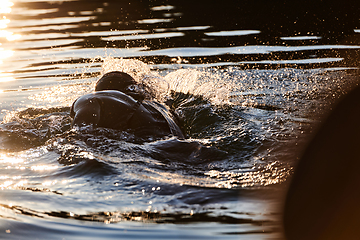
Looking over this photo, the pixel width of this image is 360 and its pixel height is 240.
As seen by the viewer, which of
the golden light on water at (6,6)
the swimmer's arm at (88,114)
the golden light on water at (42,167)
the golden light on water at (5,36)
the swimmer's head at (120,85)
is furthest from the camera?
the golden light on water at (6,6)

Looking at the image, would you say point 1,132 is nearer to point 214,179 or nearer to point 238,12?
point 214,179

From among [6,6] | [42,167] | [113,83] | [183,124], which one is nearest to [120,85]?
[113,83]

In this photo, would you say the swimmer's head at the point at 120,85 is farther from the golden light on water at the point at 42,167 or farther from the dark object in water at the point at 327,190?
the dark object in water at the point at 327,190

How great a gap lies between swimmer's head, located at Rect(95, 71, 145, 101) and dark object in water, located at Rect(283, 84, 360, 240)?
224 cm

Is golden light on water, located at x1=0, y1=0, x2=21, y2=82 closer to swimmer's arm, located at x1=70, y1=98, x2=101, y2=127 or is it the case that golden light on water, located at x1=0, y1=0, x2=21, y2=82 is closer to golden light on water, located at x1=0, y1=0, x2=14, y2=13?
golden light on water, located at x1=0, y1=0, x2=14, y2=13

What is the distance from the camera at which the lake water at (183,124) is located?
119 inches

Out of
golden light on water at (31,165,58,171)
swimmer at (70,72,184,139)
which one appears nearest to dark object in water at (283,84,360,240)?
swimmer at (70,72,184,139)

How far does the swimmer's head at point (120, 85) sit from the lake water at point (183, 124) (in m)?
0.81

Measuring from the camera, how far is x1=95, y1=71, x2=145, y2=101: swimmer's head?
195 inches

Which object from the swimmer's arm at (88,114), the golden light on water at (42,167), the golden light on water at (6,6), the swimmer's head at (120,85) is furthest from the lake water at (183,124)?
the golden light on water at (6,6)

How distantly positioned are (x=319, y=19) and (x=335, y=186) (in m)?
10.3

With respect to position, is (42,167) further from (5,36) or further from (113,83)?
(5,36)

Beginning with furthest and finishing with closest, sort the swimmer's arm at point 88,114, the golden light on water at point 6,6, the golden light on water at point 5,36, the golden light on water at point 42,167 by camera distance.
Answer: the golden light on water at point 6,6 → the golden light on water at point 5,36 → the swimmer's arm at point 88,114 → the golden light on water at point 42,167

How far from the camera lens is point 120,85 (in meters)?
5.00
